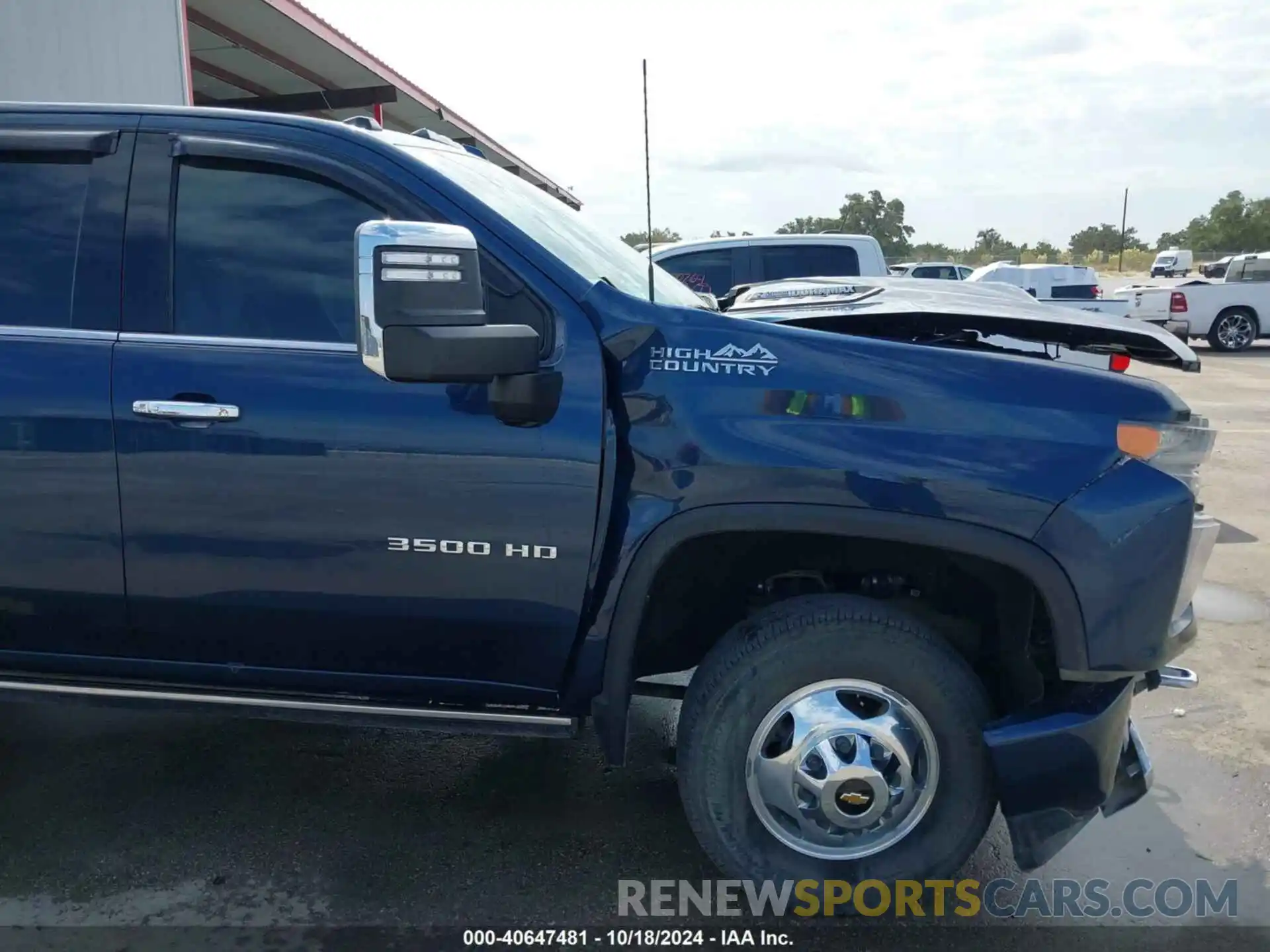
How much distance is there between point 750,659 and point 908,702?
1.37ft

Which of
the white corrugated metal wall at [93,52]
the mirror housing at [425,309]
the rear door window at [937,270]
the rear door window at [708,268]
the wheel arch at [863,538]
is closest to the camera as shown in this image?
the mirror housing at [425,309]

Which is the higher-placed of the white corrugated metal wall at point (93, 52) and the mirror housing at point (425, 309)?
the white corrugated metal wall at point (93, 52)

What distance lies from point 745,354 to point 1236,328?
66.8 feet

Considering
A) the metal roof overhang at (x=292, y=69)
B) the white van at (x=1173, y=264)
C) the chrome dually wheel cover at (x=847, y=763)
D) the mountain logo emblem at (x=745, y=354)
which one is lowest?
the chrome dually wheel cover at (x=847, y=763)

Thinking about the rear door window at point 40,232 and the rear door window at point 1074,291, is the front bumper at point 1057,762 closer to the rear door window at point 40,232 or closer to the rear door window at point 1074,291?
the rear door window at point 40,232

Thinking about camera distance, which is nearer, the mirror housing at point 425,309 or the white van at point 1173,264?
the mirror housing at point 425,309

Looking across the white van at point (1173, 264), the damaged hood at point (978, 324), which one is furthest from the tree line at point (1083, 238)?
the damaged hood at point (978, 324)

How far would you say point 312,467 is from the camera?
8.70ft

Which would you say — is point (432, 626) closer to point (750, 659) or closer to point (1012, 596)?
point (750, 659)

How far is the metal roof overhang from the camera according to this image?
11.0 metres

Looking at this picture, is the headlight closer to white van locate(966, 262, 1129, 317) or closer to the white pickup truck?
white van locate(966, 262, 1129, 317)

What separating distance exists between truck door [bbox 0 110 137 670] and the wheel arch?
140 cm

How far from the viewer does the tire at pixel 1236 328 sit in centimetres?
1945

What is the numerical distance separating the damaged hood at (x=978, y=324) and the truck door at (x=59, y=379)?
1.76 metres
